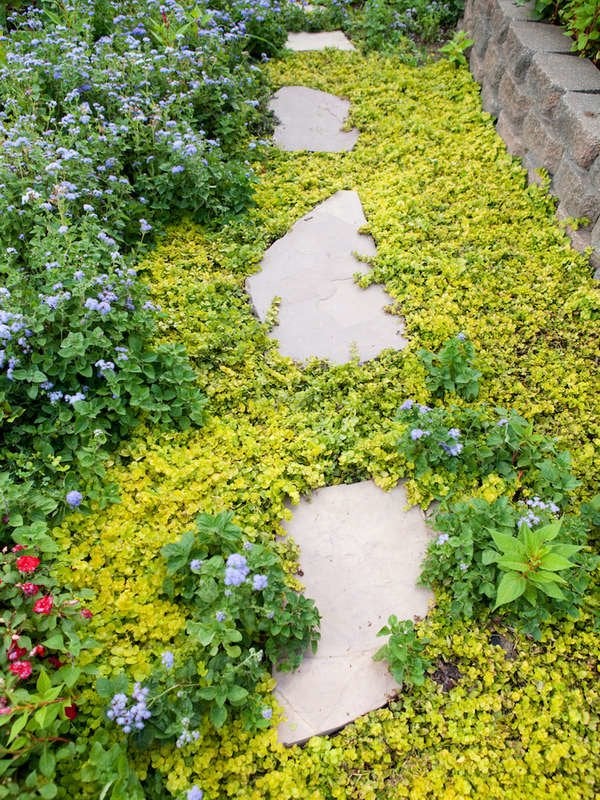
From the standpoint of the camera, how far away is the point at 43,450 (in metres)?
3.00

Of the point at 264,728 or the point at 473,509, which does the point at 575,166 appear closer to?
the point at 473,509

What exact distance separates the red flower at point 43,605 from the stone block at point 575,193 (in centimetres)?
378

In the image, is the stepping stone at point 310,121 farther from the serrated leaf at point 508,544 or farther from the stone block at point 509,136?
the serrated leaf at point 508,544

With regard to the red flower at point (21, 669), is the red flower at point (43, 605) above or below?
below

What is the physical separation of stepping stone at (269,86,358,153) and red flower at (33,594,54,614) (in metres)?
4.12

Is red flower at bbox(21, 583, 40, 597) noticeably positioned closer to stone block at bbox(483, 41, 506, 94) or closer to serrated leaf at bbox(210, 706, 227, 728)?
serrated leaf at bbox(210, 706, 227, 728)

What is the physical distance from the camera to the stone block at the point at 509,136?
486 cm

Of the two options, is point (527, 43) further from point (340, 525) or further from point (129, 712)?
point (129, 712)

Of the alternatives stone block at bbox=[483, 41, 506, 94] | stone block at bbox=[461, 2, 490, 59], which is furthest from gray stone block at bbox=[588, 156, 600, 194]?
stone block at bbox=[461, 2, 490, 59]

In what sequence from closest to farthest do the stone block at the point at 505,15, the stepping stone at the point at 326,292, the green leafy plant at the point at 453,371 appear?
1. the green leafy plant at the point at 453,371
2. the stepping stone at the point at 326,292
3. the stone block at the point at 505,15

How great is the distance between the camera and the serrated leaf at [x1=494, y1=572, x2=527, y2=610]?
8.39 feet

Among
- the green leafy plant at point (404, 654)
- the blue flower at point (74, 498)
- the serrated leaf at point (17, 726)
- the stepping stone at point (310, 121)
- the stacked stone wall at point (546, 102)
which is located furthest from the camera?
the stepping stone at point (310, 121)

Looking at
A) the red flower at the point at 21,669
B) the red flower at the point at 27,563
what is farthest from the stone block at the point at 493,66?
the red flower at the point at 21,669

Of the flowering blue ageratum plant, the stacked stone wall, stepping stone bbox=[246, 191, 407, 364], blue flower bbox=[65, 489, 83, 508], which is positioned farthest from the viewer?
the stacked stone wall
